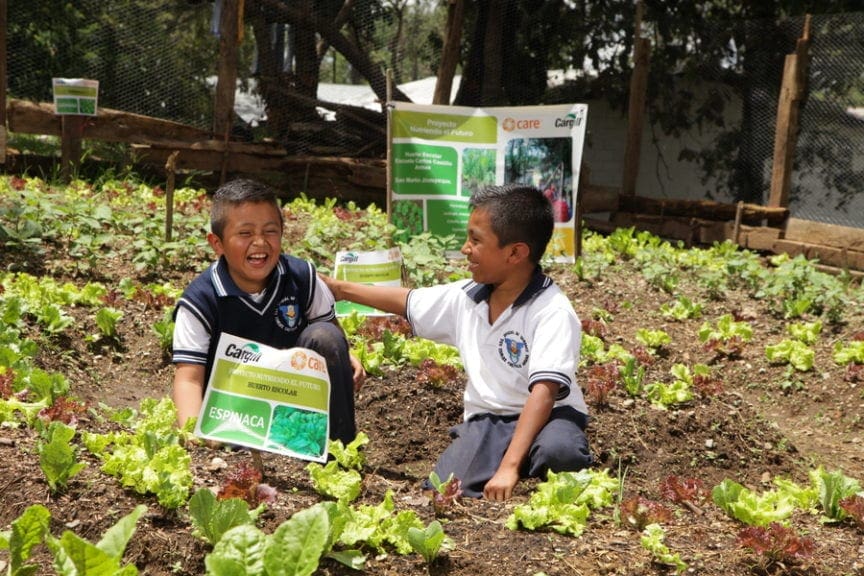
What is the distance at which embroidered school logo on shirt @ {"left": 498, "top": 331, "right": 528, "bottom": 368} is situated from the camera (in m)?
3.72

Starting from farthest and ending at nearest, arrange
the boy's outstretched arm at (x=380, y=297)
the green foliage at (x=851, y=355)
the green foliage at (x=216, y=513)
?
the green foliage at (x=851, y=355)
the boy's outstretched arm at (x=380, y=297)
the green foliage at (x=216, y=513)

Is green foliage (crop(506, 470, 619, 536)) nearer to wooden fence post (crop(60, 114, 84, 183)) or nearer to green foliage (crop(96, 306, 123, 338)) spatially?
green foliage (crop(96, 306, 123, 338))

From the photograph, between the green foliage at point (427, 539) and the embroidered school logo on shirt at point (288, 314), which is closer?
the green foliage at point (427, 539)

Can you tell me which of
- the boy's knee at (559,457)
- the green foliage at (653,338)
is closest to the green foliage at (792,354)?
the green foliage at (653,338)

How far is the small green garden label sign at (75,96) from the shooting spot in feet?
30.1

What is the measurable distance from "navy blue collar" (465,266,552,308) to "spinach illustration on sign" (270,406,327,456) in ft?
3.57

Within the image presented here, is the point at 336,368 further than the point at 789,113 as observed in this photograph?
No

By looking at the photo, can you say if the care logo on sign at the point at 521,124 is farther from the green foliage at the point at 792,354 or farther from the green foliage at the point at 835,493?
the green foliage at the point at 835,493

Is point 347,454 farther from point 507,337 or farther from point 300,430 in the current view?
point 507,337

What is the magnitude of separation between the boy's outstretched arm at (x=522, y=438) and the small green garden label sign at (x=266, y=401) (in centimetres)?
71

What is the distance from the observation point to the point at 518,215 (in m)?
3.73

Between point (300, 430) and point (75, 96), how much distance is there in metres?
7.31

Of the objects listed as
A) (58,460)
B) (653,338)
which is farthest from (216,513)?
(653,338)

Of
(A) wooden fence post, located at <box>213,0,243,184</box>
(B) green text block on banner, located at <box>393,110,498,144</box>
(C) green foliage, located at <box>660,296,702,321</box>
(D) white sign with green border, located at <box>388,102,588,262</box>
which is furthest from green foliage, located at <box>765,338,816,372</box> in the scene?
(A) wooden fence post, located at <box>213,0,243,184</box>
